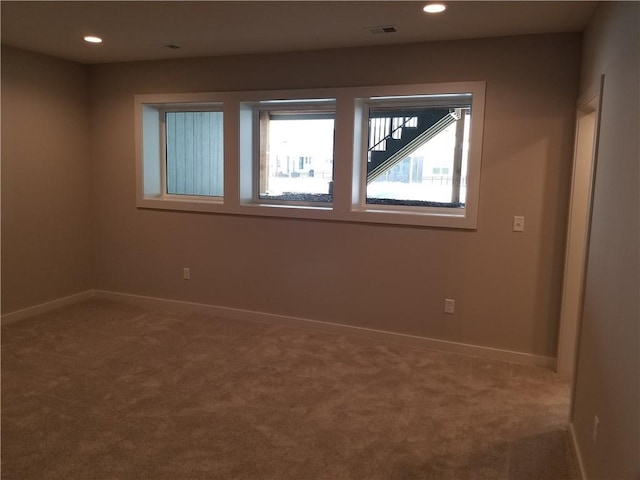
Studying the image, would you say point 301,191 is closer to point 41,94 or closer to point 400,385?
point 400,385

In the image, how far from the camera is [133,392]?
10.2ft

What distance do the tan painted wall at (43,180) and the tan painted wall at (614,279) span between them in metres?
4.42

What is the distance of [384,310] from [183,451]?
6.88 feet

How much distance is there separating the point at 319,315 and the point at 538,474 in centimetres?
229

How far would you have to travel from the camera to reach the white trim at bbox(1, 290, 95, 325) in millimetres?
4375

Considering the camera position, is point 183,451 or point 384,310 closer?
point 183,451

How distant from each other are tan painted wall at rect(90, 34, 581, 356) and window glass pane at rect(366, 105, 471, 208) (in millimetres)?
323

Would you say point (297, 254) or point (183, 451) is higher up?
point (297, 254)

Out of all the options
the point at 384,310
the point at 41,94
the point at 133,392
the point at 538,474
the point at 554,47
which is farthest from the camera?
the point at 41,94

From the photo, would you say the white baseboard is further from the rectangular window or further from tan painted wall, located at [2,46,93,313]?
the rectangular window

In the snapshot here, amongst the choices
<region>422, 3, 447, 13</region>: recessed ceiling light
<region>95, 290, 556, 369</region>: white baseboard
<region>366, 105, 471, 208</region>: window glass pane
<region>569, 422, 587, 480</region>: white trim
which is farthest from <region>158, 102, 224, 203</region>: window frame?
<region>569, 422, 587, 480</region>: white trim

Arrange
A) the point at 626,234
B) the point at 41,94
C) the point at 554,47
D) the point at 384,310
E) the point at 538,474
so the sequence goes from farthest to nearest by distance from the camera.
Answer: the point at 41,94
the point at 384,310
the point at 554,47
the point at 538,474
the point at 626,234

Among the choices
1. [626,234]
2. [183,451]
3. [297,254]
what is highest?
[626,234]

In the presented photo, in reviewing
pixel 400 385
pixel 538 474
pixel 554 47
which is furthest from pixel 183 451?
pixel 554 47
